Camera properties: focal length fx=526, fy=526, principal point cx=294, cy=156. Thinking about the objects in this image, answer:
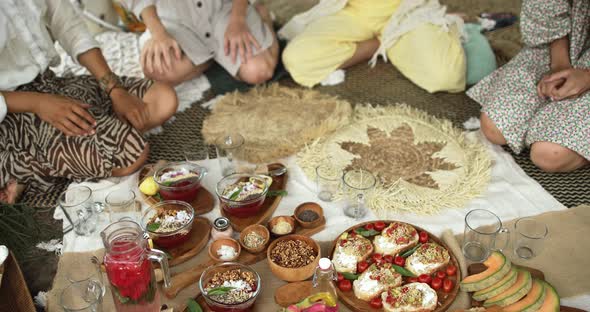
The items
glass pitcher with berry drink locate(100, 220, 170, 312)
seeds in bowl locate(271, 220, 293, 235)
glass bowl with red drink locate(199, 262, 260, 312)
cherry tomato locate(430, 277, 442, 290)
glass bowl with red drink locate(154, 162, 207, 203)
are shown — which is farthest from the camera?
glass bowl with red drink locate(154, 162, 207, 203)

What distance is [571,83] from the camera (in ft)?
6.45

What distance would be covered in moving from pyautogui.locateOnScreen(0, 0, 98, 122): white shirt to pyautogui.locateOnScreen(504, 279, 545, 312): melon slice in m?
1.70

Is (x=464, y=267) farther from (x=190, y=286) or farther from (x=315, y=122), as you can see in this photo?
(x=315, y=122)

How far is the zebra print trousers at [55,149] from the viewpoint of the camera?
1911 millimetres

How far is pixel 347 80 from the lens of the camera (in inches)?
109

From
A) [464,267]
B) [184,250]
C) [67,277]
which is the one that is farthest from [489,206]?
[67,277]

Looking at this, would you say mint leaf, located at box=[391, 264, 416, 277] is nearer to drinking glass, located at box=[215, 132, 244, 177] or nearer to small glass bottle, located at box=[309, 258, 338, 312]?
small glass bottle, located at box=[309, 258, 338, 312]

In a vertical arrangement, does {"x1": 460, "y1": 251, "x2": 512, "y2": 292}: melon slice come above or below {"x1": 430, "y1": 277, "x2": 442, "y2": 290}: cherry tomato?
above

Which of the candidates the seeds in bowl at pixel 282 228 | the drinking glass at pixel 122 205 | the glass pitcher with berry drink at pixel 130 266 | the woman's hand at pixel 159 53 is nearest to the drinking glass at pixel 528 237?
the seeds in bowl at pixel 282 228

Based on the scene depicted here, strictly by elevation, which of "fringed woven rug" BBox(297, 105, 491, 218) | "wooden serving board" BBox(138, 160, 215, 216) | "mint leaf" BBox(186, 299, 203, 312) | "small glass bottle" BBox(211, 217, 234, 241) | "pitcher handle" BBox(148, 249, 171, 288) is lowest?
"fringed woven rug" BBox(297, 105, 491, 218)

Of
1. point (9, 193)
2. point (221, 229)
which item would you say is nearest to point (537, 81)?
point (221, 229)

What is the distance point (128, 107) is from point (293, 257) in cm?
99

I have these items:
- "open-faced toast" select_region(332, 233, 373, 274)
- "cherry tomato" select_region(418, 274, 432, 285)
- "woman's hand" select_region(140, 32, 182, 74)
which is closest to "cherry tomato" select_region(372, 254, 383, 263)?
"open-faced toast" select_region(332, 233, 373, 274)

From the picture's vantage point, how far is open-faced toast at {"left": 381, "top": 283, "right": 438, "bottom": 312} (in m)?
1.37
